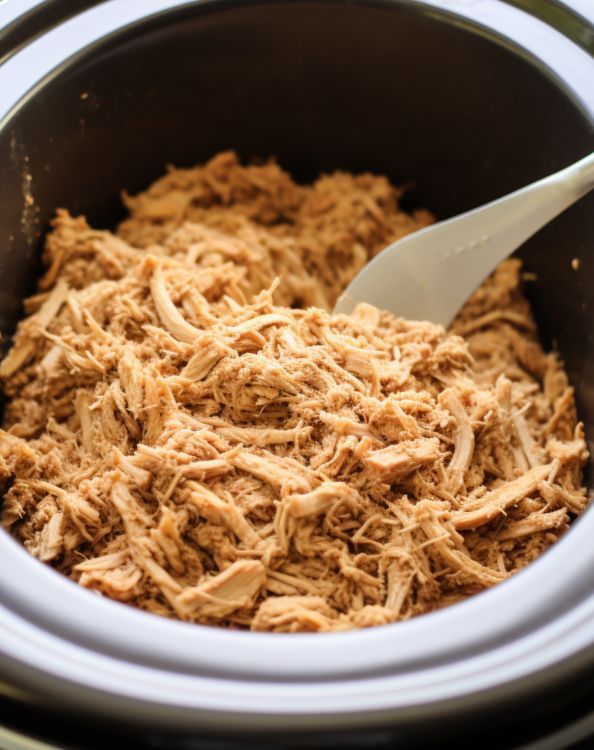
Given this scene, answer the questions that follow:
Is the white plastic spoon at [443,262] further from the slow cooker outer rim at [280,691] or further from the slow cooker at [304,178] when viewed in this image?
the slow cooker outer rim at [280,691]

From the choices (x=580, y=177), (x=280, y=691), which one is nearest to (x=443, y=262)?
(x=580, y=177)

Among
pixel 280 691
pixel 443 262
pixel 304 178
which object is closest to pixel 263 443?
pixel 280 691

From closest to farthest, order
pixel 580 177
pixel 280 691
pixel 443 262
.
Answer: pixel 280 691, pixel 580 177, pixel 443 262

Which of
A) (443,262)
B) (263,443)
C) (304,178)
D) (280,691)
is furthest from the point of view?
(304,178)

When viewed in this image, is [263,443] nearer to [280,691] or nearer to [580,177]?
[280,691]

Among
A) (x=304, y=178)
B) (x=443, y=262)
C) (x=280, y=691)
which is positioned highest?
(x=304, y=178)

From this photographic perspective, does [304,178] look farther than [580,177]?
Yes

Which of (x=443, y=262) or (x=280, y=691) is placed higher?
(x=443, y=262)
